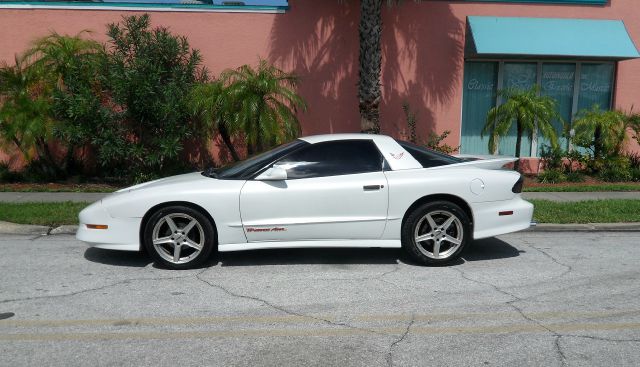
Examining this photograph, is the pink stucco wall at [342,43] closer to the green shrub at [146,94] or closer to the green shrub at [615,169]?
the green shrub at [146,94]

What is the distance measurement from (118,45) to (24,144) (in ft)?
8.78

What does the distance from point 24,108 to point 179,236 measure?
693cm

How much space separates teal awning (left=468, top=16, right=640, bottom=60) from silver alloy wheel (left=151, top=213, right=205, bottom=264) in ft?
27.2

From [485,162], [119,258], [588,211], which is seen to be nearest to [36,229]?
[119,258]

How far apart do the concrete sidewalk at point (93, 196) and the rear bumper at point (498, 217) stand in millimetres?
4424

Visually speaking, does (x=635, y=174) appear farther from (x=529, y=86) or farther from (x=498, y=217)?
(x=498, y=217)

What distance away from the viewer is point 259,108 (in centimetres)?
1128

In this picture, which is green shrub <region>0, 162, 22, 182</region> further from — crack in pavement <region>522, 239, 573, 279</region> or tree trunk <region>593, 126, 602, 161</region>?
tree trunk <region>593, 126, 602, 161</region>

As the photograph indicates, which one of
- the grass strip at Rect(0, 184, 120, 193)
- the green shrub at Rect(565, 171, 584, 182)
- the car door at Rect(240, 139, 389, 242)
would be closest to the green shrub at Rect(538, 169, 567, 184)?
the green shrub at Rect(565, 171, 584, 182)

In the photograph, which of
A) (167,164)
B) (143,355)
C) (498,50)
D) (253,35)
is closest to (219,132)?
(167,164)

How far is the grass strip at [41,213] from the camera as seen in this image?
8344 millimetres

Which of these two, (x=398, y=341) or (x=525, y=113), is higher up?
(x=525, y=113)

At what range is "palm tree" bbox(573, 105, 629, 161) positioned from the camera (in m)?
12.4

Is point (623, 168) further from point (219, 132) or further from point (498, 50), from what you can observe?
point (219, 132)
